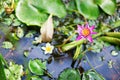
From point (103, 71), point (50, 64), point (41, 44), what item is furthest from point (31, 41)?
point (103, 71)

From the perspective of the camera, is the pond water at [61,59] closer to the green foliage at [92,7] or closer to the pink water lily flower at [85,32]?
the pink water lily flower at [85,32]

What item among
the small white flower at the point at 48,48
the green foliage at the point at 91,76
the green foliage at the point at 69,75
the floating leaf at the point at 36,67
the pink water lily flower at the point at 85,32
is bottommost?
the green foliage at the point at 91,76

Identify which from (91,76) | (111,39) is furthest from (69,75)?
(111,39)

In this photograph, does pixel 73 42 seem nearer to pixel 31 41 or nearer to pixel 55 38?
pixel 55 38

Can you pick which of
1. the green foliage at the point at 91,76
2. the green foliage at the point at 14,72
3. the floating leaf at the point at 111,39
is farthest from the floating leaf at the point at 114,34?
the green foliage at the point at 14,72

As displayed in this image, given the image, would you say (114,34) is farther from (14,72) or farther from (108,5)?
(14,72)

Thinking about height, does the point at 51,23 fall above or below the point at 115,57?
above
